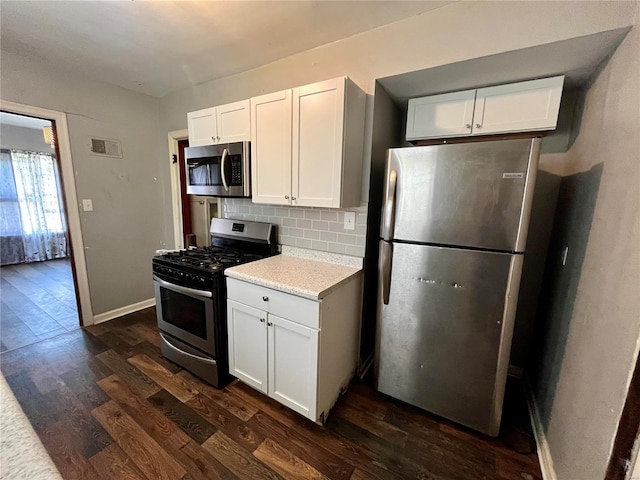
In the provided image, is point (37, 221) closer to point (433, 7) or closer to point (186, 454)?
point (186, 454)

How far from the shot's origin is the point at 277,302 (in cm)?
167

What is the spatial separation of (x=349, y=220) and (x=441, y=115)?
98cm

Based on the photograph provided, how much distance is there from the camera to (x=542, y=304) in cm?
201

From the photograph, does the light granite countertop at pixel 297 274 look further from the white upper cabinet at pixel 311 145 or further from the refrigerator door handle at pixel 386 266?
the white upper cabinet at pixel 311 145

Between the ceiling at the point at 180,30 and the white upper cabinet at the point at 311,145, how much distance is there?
39 centimetres

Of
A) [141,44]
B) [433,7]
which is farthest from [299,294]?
[141,44]

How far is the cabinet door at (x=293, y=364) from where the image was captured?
160 centimetres

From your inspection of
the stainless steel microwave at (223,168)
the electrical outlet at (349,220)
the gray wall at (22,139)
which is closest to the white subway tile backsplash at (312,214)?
the electrical outlet at (349,220)

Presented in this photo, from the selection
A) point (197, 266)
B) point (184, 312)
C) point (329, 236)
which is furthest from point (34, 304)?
point (329, 236)

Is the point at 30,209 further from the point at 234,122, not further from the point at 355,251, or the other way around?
the point at 355,251

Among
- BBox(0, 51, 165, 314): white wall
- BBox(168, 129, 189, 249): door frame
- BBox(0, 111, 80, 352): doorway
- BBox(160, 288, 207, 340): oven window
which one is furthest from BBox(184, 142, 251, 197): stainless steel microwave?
BBox(0, 111, 80, 352): doorway

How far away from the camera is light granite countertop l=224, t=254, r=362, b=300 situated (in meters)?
1.58

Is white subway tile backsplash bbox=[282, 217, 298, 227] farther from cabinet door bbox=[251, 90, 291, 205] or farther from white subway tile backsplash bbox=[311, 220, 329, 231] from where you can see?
cabinet door bbox=[251, 90, 291, 205]

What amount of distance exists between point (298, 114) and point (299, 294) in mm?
1181
